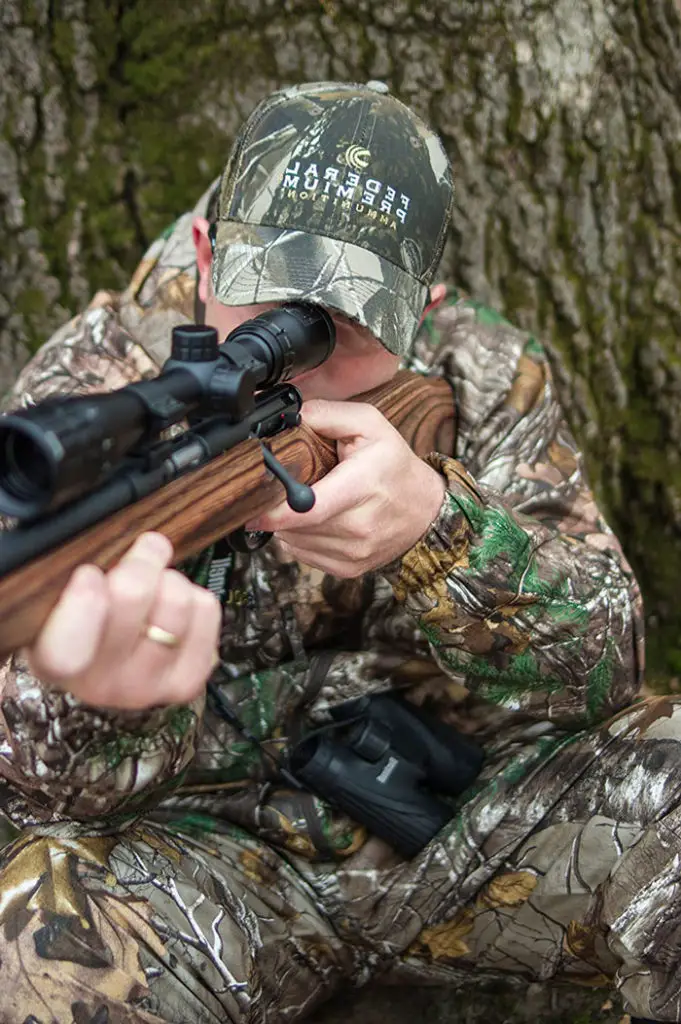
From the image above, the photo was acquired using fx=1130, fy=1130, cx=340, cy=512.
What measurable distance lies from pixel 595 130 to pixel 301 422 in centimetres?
239

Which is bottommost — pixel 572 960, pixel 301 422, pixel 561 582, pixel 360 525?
pixel 572 960

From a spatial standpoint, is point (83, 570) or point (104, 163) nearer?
point (83, 570)

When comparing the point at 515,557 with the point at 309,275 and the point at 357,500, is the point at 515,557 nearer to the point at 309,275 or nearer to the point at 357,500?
the point at 357,500

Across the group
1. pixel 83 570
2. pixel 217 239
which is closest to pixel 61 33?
pixel 217 239

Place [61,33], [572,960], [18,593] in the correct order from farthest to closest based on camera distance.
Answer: [61,33] → [572,960] → [18,593]

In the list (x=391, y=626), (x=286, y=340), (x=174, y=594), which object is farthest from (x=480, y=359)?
(x=174, y=594)

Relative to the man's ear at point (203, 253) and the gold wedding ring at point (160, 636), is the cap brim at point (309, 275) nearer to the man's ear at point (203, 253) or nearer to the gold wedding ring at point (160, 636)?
the man's ear at point (203, 253)

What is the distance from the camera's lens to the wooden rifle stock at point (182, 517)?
153cm

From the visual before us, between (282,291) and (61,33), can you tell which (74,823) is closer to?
(282,291)

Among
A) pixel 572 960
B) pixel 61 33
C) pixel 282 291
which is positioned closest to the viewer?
pixel 282 291

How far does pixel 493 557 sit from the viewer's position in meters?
2.44

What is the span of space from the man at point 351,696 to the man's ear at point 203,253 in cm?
2

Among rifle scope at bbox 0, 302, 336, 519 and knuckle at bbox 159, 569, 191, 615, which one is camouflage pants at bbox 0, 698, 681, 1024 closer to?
knuckle at bbox 159, 569, 191, 615

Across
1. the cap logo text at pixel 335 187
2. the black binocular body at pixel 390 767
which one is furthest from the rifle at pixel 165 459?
the black binocular body at pixel 390 767
